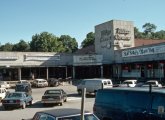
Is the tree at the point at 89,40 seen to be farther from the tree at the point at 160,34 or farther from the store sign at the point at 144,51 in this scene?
the store sign at the point at 144,51

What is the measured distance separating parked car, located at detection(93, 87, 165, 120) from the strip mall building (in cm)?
4219

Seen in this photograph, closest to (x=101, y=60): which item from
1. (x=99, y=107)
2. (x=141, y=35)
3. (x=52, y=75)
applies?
(x=52, y=75)

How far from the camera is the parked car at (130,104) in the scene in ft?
39.6

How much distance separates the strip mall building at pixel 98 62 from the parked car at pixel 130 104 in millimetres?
42187

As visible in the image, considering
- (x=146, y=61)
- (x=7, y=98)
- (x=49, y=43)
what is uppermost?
(x=49, y=43)

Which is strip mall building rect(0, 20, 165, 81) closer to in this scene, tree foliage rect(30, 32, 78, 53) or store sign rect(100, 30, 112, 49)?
store sign rect(100, 30, 112, 49)

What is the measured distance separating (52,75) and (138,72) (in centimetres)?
1723

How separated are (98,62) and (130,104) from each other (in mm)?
51462

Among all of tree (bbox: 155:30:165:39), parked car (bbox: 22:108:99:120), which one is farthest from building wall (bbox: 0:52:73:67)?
tree (bbox: 155:30:165:39)

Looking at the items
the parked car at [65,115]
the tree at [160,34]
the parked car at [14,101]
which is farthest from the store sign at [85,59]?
the tree at [160,34]

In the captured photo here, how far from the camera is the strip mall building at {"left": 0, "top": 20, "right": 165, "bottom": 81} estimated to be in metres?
59.5

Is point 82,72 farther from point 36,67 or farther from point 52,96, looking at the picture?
point 52,96

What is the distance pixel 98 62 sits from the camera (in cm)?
6462

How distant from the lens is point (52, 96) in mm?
31547
